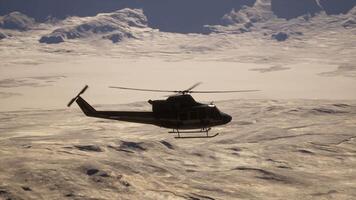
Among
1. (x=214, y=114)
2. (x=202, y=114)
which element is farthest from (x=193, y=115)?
(x=214, y=114)

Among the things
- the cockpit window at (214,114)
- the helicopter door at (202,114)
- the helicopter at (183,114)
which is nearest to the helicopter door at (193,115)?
the helicopter at (183,114)

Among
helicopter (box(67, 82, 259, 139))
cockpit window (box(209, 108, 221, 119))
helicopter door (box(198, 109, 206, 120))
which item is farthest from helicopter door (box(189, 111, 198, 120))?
cockpit window (box(209, 108, 221, 119))

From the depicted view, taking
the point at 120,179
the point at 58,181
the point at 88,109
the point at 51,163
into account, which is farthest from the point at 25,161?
the point at 88,109

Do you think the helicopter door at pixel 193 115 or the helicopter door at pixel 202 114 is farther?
the helicopter door at pixel 202 114

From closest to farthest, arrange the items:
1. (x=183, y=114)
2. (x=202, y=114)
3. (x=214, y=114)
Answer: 1. (x=183, y=114)
2. (x=202, y=114)
3. (x=214, y=114)

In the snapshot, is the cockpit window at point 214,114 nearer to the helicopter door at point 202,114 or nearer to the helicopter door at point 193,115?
the helicopter door at point 202,114

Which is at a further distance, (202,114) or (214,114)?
(214,114)

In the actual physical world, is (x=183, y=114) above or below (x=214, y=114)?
above

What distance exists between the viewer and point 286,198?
18175cm

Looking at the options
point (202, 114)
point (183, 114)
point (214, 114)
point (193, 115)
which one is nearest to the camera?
point (183, 114)

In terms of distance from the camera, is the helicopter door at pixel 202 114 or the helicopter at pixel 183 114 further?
the helicopter door at pixel 202 114

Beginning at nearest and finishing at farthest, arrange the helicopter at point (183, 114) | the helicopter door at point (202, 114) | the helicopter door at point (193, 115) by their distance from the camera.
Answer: the helicopter at point (183, 114)
the helicopter door at point (193, 115)
the helicopter door at point (202, 114)

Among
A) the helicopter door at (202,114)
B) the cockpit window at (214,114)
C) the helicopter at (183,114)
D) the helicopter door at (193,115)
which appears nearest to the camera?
the helicopter at (183,114)

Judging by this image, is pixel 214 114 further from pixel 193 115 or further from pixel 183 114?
pixel 183 114
